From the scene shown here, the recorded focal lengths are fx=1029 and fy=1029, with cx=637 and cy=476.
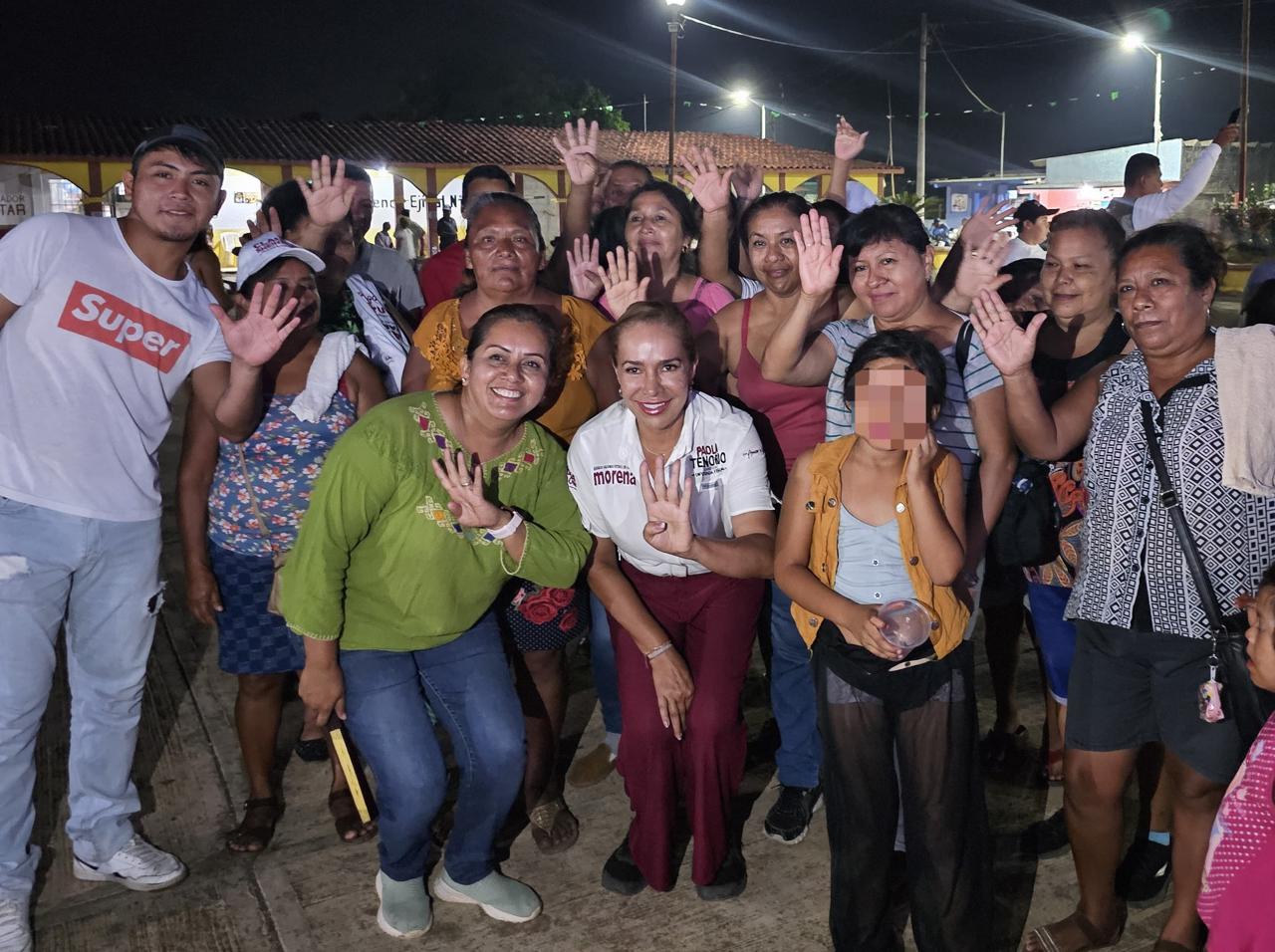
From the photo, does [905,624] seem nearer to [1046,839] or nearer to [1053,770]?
[1046,839]

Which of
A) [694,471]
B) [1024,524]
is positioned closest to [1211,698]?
[1024,524]

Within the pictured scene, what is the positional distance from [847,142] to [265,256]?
3.02 m

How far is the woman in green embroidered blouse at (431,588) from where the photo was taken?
8.86 feet

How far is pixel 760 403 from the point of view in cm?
342

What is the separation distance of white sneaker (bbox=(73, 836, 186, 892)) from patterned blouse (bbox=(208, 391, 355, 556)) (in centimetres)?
92

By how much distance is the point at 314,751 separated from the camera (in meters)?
3.85

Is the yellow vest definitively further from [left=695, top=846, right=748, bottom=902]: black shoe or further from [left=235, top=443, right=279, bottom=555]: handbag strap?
[left=235, top=443, right=279, bottom=555]: handbag strap

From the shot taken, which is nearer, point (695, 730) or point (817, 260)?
point (695, 730)

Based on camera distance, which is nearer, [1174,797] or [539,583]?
[1174,797]

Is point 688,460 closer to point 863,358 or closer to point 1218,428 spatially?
point 863,358

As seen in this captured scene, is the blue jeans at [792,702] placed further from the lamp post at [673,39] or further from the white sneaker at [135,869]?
the lamp post at [673,39]

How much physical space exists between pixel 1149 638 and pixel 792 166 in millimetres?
31087

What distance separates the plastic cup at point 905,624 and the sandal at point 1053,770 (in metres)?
1.59

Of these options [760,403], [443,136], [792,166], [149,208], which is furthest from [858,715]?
[792,166]
